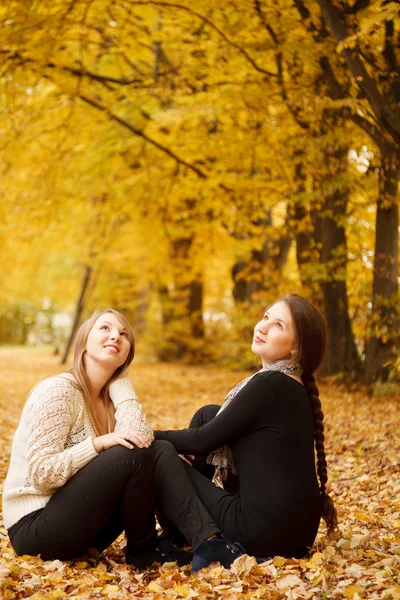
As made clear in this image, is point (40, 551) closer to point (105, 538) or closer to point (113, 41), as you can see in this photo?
point (105, 538)

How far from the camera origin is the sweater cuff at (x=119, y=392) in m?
3.41

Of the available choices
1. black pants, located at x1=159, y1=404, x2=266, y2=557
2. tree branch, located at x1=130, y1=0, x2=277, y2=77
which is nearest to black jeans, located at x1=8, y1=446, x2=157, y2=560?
black pants, located at x1=159, y1=404, x2=266, y2=557

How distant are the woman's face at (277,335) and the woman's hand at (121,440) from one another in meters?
0.68

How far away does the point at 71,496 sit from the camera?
3078 mm

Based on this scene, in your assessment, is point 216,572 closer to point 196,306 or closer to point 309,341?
point 309,341

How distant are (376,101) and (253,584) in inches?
167

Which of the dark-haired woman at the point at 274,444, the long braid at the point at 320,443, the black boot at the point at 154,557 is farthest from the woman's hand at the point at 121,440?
the long braid at the point at 320,443

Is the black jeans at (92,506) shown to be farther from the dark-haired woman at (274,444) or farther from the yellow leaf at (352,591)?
the yellow leaf at (352,591)

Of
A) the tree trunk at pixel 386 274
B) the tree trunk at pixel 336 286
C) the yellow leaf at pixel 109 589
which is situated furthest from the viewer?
the tree trunk at pixel 336 286

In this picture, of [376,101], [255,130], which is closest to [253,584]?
[376,101]

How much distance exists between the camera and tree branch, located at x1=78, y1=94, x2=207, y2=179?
412 inches

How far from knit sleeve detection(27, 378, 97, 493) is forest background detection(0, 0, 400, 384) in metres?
3.49

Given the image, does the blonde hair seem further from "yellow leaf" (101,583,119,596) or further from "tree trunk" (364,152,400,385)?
"tree trunk" (364,152,400,385)

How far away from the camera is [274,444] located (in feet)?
A: 9.95
